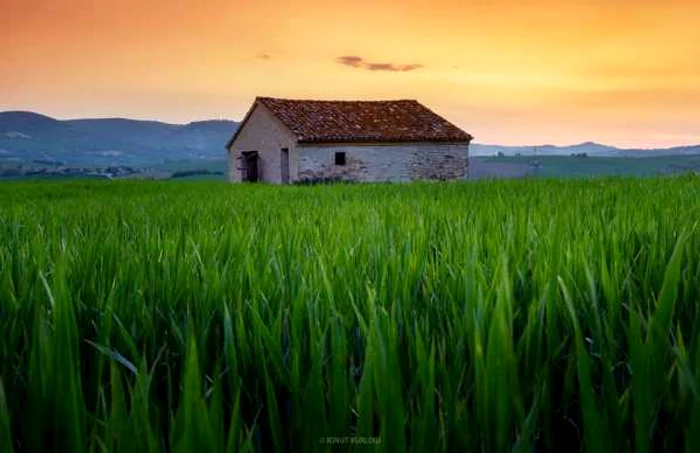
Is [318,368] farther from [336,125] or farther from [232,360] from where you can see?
[336,125]

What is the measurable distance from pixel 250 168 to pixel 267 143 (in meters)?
3.82

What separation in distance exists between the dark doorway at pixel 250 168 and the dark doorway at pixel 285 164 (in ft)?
14.1

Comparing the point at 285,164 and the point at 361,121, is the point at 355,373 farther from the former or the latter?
the point at 361,121

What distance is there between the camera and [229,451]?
0.58 meters

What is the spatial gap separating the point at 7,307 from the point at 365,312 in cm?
86

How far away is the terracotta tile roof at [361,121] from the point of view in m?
36.5

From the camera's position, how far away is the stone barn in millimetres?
36250

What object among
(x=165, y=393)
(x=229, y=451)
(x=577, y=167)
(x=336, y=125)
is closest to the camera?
(x=229, y=451)

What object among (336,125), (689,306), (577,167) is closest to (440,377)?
(689,306)

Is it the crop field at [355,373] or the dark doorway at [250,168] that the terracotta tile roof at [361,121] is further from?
the crop field at [355,373]

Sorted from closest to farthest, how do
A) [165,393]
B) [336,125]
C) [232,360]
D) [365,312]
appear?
[232,360] < [165,393] < [365,312] < [336,125]

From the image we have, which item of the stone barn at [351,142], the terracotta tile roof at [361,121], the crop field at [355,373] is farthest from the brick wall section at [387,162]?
the crop field at [355,373]

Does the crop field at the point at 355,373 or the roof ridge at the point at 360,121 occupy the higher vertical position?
the roof ridge at the point at 360,121

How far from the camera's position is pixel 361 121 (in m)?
38.7
